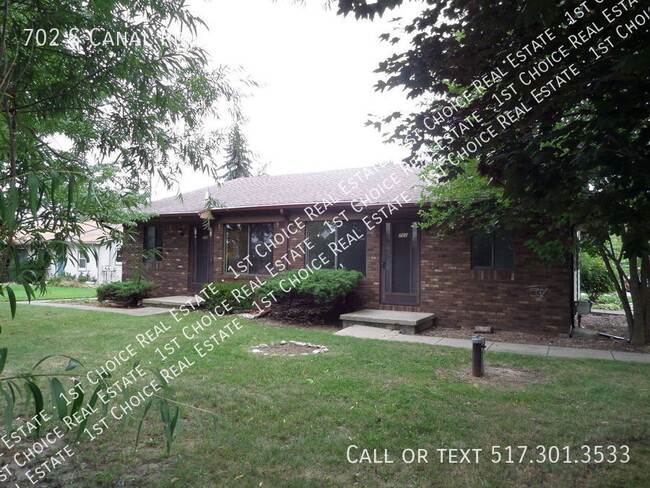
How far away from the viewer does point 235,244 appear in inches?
495

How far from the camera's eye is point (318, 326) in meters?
9.70

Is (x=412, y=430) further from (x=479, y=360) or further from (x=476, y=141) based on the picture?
(x=476, y=141)

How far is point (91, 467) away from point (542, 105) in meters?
4.37

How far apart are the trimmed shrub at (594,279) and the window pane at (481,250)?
22.8ft

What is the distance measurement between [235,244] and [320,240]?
115 inches

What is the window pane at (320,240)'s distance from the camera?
11.0m

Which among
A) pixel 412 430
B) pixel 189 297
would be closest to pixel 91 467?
pixel 412 430

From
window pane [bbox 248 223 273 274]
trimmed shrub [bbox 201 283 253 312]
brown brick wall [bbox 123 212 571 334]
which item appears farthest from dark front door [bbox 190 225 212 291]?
brown brick wall [bbox 123 212 571 334]

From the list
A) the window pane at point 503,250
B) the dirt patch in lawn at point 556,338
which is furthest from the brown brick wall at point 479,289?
the dirt patch in lawn at point 556,338

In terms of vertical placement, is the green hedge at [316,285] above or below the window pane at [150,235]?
below

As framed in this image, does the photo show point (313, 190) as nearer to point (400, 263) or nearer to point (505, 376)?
point (400, 263)

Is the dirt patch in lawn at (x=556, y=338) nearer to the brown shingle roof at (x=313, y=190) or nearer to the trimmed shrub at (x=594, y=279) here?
the brown shingle roof at (x=313, y=190)

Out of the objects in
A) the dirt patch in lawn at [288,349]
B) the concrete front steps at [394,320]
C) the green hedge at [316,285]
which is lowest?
the dirt patch in lawn at [288,349]

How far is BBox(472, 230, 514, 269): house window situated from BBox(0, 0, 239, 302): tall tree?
6741mm
